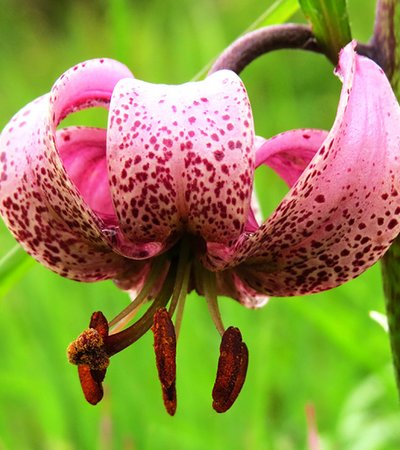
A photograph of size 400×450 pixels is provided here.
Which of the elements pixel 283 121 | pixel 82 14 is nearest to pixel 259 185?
pixel 283 121

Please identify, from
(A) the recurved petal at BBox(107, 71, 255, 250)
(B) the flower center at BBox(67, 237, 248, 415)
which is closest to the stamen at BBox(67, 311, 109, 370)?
(B) the flower center at BBox(67, 237, 248, 415)

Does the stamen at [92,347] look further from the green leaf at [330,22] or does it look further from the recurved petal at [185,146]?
the green leaf at [330,22]

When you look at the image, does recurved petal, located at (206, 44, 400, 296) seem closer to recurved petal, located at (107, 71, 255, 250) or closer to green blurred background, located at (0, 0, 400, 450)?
recurved petal, located at (107, 71, 255, 250)

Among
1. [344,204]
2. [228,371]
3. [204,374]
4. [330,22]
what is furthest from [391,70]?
[204,374]

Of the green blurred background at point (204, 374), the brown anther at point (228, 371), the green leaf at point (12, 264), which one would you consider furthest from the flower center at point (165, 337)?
the green blurred background at point (204, 374)

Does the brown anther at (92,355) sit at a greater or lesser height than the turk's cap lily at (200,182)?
lesser

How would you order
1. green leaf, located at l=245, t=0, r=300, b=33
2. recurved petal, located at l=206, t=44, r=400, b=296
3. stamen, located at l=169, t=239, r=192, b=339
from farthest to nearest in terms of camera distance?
green leaf, located at l=245, t=0, r=300, b=33
stamen, located at l=169, t=239, r=192, b=339
recurved petal, located at l=206, t=44, r=400, b=296

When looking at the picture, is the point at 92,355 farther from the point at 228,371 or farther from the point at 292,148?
the point at 292,148
